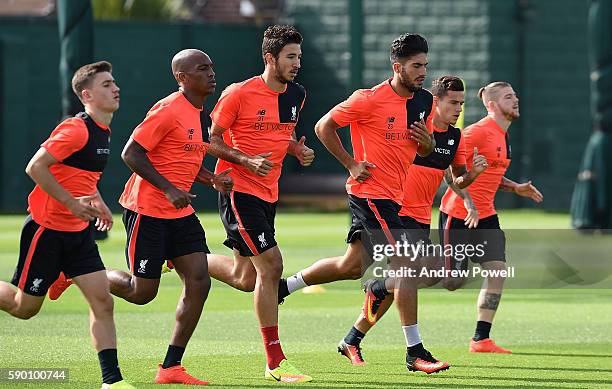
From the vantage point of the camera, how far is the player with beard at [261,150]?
1056cm

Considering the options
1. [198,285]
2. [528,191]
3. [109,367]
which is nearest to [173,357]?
[198,285]

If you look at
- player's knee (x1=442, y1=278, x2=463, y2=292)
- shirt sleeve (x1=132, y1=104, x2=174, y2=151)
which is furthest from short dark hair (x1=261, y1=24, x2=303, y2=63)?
player's knee (x1=442, y1=278, x2=463, y2=292)

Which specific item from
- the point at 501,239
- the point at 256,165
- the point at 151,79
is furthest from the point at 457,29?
the point at 256,165

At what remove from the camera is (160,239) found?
403 inches

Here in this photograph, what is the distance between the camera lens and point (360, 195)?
11078 millimetres

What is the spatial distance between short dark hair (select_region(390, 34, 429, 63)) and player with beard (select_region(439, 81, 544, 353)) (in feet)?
5.57

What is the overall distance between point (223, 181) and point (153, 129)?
671 mm

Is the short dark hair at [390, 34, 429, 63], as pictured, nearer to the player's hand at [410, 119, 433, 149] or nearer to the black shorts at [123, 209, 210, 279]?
the player's hand at [410, 119, 433, 149]

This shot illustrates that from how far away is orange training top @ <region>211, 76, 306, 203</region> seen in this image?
10.8 meters

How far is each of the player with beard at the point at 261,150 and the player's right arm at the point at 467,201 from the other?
1780 millimetres

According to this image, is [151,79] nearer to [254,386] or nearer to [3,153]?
[3,153]

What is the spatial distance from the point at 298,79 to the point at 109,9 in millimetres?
6870

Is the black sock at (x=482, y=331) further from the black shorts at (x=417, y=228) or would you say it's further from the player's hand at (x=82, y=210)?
the player's hand at (x=82, y=210)

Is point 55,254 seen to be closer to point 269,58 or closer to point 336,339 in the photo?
point 269,58
